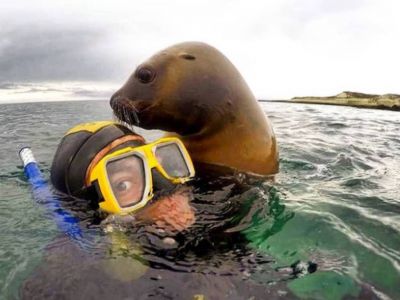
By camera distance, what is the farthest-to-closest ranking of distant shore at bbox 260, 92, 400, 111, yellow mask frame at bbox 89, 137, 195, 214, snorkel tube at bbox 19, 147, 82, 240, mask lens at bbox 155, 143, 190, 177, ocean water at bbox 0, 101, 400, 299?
distant shore at bbox 260, 92, 400, 111
mask lens at bbox 155, 143, 190, 177
snorkel tube at bbox 19, 147, 82, 240
yellow mask frame at bbox 89, 137, 195, 214
ocean water at bbox 0, 101, 400, 299

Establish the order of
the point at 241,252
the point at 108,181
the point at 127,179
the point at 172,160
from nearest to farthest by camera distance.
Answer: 1. the point at 241,252
2. the point at 108,181
3. the point at 127,179
4. the point at 172,160

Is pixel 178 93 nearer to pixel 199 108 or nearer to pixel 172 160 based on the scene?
pixel 199 108

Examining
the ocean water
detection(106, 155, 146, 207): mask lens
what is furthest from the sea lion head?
detection(106, 155, 146, 207): mask lens

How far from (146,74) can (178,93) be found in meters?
0.38

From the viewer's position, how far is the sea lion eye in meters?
4.42

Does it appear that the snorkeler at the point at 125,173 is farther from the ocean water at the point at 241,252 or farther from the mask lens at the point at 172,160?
the ocean water at the point at 241,252

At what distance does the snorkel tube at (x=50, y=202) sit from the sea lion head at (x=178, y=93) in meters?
1.01

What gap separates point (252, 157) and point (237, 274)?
1.85 m

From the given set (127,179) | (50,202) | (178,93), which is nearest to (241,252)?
(127,179)

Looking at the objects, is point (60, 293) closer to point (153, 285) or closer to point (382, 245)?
point (153, 285)

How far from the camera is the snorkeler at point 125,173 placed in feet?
10.3

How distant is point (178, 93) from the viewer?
4359 mm

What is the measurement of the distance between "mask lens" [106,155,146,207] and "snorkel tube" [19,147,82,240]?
40 centimetres

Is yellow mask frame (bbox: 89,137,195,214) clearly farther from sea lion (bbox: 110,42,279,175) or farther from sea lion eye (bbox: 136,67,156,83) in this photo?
sea lion eye (bbox: 136,67,156,83)
